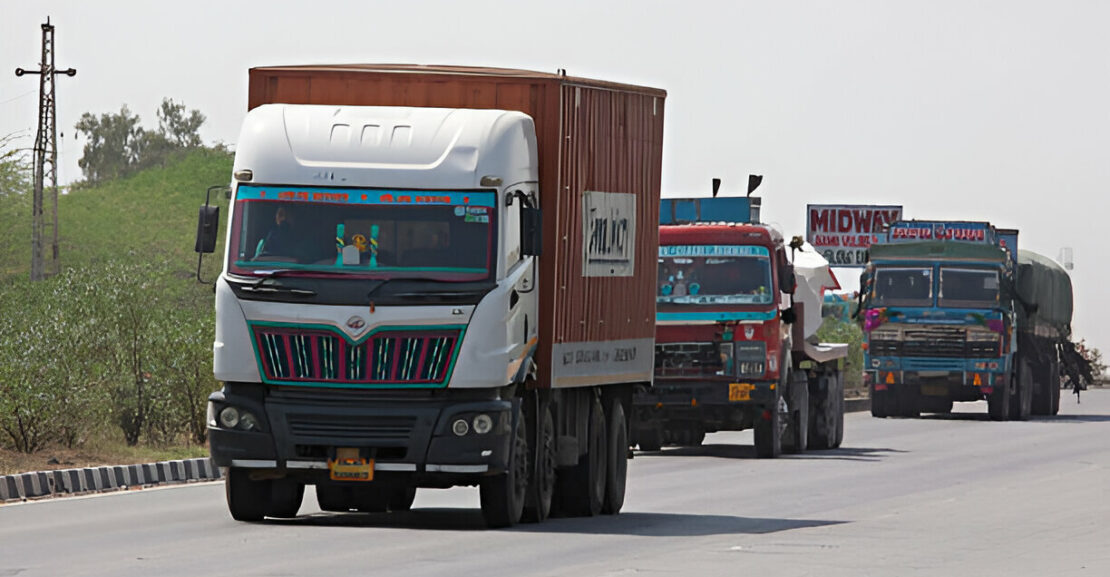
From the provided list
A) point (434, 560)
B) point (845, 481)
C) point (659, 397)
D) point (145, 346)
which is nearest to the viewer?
point (434, 560)

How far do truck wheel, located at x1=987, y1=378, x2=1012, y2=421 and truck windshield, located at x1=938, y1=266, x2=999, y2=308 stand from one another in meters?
1.95

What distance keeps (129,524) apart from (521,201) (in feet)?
12.8

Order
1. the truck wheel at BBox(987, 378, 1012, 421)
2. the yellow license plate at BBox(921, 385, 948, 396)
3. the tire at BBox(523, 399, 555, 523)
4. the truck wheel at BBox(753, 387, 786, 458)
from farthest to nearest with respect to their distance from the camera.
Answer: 1. the truck wheel at BBox(987, 378, 1012, 421)
2. the yellow license plate at BBox(921, 385, 948, 396)
3. the truck wheel at BBox(753, 387, 786, 458)
4. the tire at BBox(523, 399, 555, 523)

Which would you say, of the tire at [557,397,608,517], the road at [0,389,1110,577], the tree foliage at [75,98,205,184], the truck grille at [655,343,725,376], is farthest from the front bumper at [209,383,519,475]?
the tree foliage at [75,98,205,184]

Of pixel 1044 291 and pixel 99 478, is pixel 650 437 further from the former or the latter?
pixel 1044 291

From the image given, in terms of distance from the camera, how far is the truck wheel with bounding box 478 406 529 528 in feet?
53.1

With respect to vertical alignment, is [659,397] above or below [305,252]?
below

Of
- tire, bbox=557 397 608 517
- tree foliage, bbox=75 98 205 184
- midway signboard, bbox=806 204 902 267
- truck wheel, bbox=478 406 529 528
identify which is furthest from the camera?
tree foliage, bbox=75 98 205 184

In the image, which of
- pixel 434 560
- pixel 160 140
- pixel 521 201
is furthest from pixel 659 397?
pixel 160 140

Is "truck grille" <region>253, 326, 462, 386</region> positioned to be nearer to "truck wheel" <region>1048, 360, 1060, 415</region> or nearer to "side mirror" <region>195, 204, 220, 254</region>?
"side mirror" <region>195, 204, 220, 254</region>

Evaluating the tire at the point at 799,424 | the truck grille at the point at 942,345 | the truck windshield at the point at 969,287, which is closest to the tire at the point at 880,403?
the truck grille at the point at 942,345

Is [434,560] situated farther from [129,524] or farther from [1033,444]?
[1033,444]

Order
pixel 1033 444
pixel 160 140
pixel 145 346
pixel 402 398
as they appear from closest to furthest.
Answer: pixel 402 398, pixel 145 346, pixel 1033 444, pixel 160 140

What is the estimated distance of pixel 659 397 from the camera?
90.6 ft
